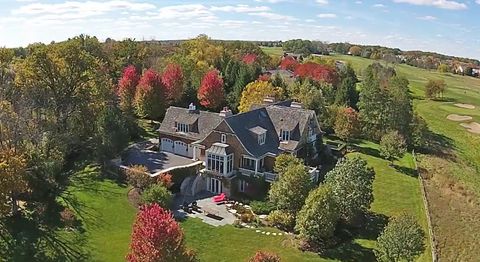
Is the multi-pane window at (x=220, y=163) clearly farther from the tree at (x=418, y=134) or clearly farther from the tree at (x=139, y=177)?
the tree at (x=418, y=134)

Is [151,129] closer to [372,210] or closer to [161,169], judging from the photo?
[161,169]

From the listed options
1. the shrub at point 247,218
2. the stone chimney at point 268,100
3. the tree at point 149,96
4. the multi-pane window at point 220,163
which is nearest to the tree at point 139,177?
the multi-pane window at point 220,163

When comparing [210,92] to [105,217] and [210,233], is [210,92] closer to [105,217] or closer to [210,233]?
[105,217]

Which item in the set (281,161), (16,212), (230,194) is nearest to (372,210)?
(281,161)

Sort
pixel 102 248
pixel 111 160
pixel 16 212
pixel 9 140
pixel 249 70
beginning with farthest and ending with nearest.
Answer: pixel 249 70 < pixel 111 160 < pixel 9 140 < pixel 16 212 < pixel 102 248

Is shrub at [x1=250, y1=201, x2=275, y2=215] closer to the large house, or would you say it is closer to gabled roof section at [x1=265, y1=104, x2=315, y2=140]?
the large house

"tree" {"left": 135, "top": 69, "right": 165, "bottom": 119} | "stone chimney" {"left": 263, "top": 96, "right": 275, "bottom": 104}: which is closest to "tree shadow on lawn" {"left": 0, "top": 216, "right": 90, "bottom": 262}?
"tree" {"left": 135, "top": 69, "right": 165, "bottom": 119}
